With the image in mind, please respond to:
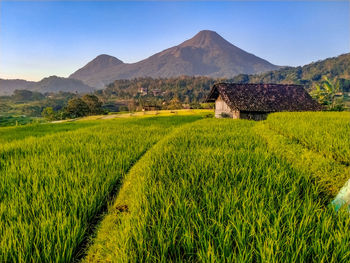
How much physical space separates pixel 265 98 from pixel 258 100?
1.27 metres

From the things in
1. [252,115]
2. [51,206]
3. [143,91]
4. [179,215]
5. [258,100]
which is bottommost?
[51,206]

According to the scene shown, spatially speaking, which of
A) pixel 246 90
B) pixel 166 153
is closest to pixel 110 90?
pixel 246 90

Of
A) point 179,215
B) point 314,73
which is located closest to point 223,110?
point 179,215

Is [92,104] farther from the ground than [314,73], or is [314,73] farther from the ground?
[314,73]

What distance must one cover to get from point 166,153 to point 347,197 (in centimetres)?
267

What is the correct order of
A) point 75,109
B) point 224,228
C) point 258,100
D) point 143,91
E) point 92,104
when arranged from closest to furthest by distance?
point 224,228 → point 258,100 → point 75,109 → point 92,104 → point 143,91

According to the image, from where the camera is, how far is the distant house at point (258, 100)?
17891mm

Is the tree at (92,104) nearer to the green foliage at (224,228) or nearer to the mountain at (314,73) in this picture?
the green foliage at (224,228)

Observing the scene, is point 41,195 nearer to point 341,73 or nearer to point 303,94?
point 303,94

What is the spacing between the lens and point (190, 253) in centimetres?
116

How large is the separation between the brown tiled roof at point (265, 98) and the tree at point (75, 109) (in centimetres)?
5115

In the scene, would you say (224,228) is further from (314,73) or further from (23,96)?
(23,96)

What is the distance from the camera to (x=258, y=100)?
62.6 feet

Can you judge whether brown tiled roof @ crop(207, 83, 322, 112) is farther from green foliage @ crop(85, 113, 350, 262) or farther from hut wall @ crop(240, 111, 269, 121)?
green foliage @ crop(85, 113, 350, 262)
